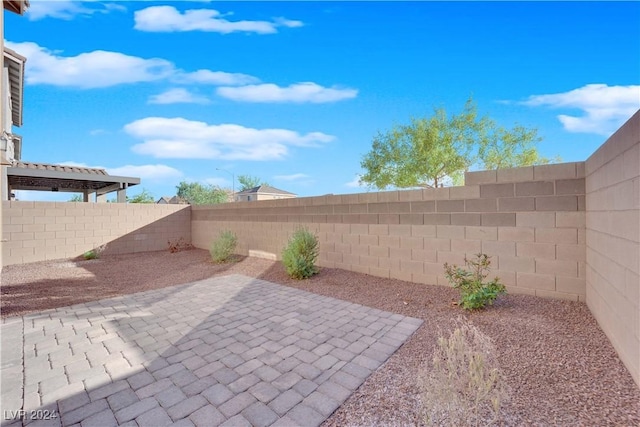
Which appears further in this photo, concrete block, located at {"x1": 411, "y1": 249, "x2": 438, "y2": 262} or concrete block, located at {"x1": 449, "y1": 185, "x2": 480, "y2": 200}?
concrete block, located at {"x1": 411, "y1": 249, "x2": 438, "y2": 262}

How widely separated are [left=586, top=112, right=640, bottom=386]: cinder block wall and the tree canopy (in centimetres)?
1571

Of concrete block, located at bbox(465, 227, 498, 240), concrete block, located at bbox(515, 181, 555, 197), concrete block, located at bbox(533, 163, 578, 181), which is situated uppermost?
concrete block, located at bbox(533, 163, 578, 181)

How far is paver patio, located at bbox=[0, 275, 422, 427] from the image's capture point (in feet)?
6.42

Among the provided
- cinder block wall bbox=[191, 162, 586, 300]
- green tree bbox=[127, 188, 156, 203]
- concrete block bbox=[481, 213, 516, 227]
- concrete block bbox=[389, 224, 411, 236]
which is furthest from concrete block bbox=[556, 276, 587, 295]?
green tree bbox=[127, 188, 156, 203]

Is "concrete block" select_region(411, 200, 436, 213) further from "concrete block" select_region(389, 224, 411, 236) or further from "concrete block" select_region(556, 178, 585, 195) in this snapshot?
"concrete block" select_region(556, 178, 585, 195)

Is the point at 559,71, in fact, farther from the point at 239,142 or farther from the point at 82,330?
the point at 239,142

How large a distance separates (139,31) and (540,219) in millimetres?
11074

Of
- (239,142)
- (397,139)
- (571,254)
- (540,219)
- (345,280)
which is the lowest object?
(345,280)

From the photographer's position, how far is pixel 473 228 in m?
4.60

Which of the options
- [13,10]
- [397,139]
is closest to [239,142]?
[397,139]

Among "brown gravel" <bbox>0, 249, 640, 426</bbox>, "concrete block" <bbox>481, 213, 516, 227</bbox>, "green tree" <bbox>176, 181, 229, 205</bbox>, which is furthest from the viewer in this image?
"green tree" <bbox>176, 181, 229, 205</bbox>

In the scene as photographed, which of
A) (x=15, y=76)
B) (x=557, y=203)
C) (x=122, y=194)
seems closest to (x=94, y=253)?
(x=122, y=194)

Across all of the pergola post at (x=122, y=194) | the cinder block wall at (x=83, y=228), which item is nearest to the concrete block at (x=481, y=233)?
the cinder block wall at (x=83, y=228)

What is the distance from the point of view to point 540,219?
13.0 ft
